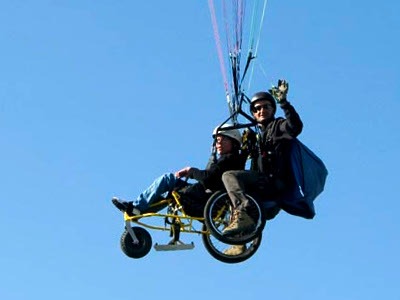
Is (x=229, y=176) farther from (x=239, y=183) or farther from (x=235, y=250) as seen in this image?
(x=235, y=250)

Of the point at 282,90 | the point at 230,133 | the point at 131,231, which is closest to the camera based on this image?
the point at 282,90

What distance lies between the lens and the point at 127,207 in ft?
57.1

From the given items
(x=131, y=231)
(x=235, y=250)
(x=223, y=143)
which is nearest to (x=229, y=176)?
(x=223, y=143)

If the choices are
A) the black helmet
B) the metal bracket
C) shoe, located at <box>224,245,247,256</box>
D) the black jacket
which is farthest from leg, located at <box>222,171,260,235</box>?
the metal bracket

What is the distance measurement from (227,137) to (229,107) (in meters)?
0.40

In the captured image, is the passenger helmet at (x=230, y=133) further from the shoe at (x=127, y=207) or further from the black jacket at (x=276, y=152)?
the shoe at (x=127, y=207)

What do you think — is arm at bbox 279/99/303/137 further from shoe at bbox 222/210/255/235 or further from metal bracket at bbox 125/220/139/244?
metal bracket at bbox 125/220/139/244

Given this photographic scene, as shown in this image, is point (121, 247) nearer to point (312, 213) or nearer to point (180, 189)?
point (180, 189)

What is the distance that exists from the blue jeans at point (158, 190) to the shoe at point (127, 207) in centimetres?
6

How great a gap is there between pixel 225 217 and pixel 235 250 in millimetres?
593

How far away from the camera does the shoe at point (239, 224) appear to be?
16.7m

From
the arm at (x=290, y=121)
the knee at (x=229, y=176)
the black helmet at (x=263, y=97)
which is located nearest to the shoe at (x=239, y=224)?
the knee at (x=229, y=176)

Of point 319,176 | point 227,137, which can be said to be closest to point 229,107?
point 227,137

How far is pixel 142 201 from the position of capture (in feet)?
57.1
